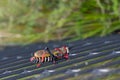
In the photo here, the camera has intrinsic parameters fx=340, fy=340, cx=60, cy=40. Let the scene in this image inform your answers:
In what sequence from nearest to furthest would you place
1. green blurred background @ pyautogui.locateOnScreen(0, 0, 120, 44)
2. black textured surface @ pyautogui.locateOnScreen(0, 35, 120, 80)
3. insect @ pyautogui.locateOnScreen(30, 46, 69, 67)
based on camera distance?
black textured surface @ pyautogui.locateOnScreen(0, 35, 120, 80)
insect @ pyautogui.locateOnScreen(30, 46, 69, 67)
green blurred background @ pyautogui.locateOnScreen(0, 0, 120, 44)

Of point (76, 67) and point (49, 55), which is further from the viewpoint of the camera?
point (49, 55)

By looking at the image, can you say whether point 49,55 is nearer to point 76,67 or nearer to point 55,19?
point 76,67

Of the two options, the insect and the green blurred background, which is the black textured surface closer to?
the insect

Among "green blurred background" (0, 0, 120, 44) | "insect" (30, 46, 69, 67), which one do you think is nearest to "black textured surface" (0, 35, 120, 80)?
"insect" (30, 46, 69, 67)

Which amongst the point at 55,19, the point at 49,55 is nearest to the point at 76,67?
the point at 49,55

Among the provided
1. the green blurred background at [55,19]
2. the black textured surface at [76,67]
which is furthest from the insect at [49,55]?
the green blurred background at [55,19]

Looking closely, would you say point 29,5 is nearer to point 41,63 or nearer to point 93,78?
point 41,63

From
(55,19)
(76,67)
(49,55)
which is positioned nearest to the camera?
(76,67)
